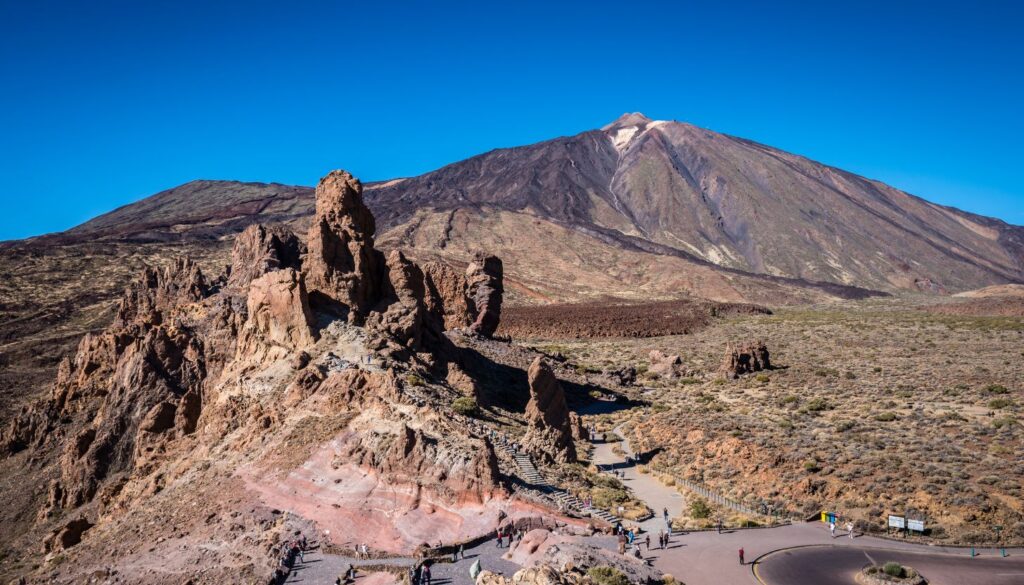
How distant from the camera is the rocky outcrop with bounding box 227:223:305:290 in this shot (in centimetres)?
3841

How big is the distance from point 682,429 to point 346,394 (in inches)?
752

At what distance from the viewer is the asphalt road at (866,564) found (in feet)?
61.9

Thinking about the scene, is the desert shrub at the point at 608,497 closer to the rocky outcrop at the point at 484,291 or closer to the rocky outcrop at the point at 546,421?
the rocky outcrop at the point at 546,421

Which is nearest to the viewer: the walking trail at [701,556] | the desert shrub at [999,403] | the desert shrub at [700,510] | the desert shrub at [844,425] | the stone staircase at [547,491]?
the walking trail at [701,556]

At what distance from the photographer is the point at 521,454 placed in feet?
87.1

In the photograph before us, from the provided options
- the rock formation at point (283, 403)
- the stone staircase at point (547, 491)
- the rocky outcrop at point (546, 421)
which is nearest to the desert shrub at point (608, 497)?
Result: the stone staircase at point (547, 491)

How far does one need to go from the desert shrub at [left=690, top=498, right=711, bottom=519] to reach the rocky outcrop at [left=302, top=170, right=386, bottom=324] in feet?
52.7

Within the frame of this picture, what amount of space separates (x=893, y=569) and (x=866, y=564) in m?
1.28

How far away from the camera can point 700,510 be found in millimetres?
25391

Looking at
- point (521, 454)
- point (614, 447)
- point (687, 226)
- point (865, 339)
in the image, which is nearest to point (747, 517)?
point (521, 454)

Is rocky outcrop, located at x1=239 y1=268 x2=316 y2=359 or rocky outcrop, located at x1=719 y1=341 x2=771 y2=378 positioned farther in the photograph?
rocky outcrop, located at x1=719 y1=341 x2=771 y2=378

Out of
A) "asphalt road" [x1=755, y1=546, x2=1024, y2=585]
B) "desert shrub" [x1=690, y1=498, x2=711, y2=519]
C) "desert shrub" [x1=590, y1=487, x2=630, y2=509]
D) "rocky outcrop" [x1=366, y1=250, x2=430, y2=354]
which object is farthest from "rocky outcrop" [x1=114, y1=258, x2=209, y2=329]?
"asphalt road" [x1=755, y1=546, x2=1024, y2=585]

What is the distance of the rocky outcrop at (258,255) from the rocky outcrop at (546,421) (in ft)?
51.7

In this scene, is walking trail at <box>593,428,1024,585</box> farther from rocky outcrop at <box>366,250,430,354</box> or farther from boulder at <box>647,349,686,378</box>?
boulder at <box>647,349,686,378</box>
